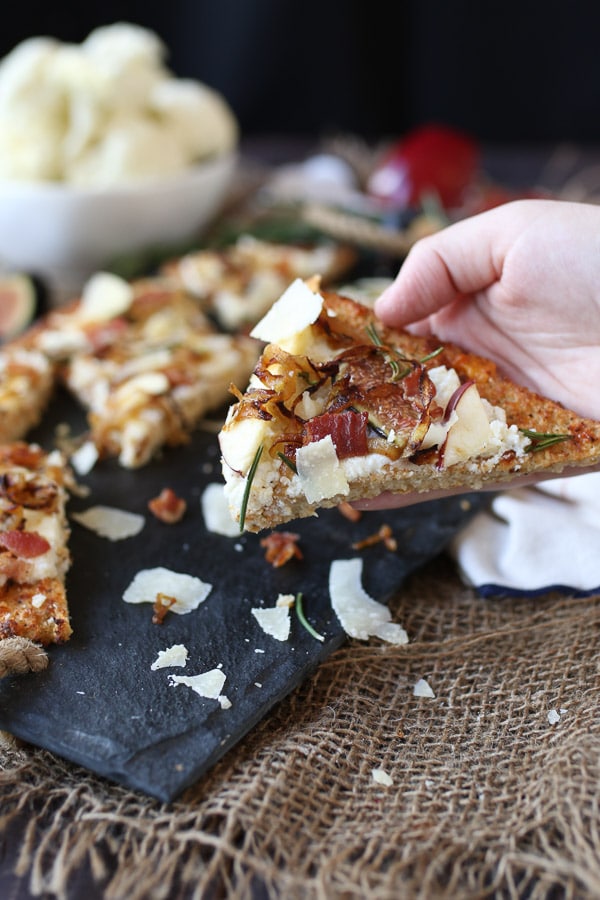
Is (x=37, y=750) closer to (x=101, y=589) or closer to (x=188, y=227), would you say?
(x=101, y=589)

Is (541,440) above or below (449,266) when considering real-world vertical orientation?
below

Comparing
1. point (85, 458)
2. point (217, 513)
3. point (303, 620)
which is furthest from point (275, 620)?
point (85, 458)

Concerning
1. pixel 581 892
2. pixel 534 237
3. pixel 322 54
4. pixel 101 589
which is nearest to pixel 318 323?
pixel 534 237

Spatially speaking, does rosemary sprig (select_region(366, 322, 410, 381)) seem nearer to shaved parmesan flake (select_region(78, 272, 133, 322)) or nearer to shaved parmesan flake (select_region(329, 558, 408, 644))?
shaved parmesan flake (select_region(329, 558, 408, 644))

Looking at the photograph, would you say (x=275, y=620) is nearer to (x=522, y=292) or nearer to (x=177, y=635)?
(x=177, y=635)

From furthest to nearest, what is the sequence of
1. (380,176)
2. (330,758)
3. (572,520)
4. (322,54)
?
(322,54), (380,176), (572,520), (330,758)

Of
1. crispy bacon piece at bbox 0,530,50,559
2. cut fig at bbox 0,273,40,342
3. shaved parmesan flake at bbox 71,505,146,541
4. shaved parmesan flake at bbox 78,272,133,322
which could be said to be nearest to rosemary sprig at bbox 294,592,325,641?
shaved parmesan flake at bbox 71,505,146,541

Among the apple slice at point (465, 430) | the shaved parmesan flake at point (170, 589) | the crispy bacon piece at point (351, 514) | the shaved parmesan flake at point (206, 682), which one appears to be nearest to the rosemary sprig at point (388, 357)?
the apple slice at point (465, 430)
